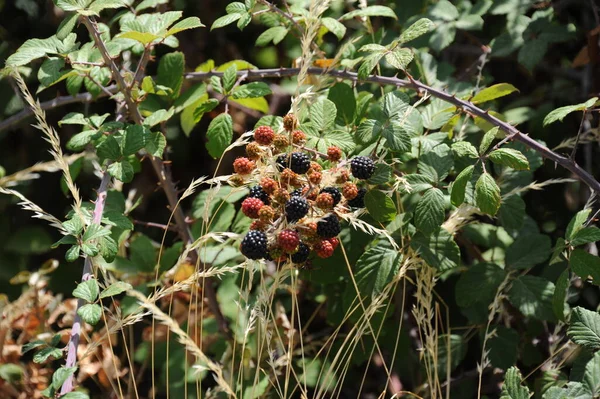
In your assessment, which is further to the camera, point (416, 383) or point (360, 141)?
point (416, 383)

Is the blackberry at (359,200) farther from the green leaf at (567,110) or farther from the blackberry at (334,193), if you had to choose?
the green leaf at (567,110)

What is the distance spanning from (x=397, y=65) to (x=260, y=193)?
1.30 feet

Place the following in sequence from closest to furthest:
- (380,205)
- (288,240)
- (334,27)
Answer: (288,240) < (380,205) < (334,27)

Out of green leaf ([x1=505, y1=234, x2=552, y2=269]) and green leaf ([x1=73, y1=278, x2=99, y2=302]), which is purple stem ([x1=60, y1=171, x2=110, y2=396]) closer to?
green leaf ([x1=73, y1=278, x2=99, y2=302])

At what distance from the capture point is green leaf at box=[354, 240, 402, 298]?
1.58 m

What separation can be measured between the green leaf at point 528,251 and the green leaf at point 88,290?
3.21ft

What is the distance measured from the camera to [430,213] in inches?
58.7

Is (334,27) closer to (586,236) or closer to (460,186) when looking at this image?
(460,186)

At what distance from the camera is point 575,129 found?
2375 millimetres

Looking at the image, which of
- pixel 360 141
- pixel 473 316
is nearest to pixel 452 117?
pixel 360 141

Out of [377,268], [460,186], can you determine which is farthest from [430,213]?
[377,268]

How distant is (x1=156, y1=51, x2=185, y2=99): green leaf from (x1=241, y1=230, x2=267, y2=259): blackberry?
0.64m

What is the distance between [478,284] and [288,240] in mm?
649

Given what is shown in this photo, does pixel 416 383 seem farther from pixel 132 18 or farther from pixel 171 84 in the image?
pixel 132 18
